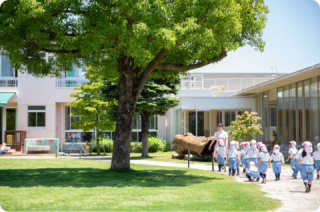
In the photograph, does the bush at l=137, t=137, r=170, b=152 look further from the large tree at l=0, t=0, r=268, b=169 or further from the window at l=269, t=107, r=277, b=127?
the large tree at l=0, t=0, r=268, b=169

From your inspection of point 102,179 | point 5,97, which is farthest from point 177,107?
point 102,179

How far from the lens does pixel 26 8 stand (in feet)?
33.7

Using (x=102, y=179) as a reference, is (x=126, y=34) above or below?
above

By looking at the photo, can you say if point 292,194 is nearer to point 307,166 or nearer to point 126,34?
point 307,166

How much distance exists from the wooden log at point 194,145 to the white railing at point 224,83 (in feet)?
28.9

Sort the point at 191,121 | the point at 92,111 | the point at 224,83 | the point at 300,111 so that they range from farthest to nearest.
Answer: the point at 224,83 → the point at 191,121 → the point at 92,111 → the point at 300,111

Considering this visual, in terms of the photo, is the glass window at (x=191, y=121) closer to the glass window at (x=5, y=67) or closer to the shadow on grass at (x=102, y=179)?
the shadow on grass at (x=102, y=179)

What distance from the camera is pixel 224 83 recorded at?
3139cm

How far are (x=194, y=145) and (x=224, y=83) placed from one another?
40.2 ft

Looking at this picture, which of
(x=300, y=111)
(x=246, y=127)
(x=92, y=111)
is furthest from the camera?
(x=92, y=111)

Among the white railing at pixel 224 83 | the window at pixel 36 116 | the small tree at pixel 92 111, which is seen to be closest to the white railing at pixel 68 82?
the window at pixel 36 116

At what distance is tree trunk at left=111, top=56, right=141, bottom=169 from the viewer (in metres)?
13.3

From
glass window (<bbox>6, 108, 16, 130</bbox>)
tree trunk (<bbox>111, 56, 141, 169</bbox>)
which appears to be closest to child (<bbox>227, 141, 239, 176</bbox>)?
tree trunk (<bbox>111, 56, 141, 169</bbox>)

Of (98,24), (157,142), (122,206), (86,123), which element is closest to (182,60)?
(98,24)
